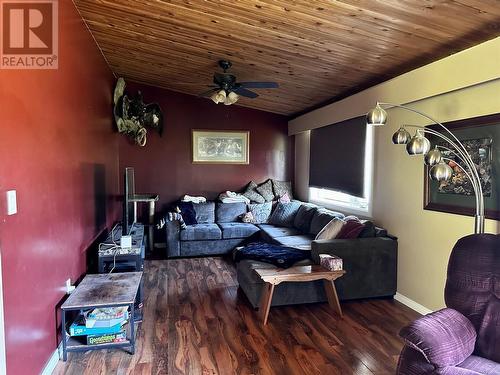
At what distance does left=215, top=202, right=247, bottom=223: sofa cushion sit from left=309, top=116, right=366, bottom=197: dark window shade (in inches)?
50.3

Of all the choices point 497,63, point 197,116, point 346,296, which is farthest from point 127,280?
point 197,116

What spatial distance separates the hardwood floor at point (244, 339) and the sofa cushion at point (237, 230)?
60.1 inches

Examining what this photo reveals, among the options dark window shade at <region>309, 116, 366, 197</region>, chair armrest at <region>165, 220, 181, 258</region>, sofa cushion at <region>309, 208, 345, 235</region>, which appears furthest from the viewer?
chair armrest at <region>165, 220, 181, 258</region>

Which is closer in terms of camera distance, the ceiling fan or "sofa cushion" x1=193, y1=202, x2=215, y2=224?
the ceiling fan

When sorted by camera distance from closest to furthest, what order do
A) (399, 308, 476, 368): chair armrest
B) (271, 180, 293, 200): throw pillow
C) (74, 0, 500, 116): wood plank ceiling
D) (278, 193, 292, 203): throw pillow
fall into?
(399, 308, 476, 368): chair armrest → (74, 0, 500, 116): wood plank ceiling → (278, 193, 292, 203): throw pillow → (271, 180, 293, 200): throw pillow

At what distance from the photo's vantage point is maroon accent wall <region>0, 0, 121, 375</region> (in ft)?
5.98

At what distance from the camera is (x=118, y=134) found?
563cm

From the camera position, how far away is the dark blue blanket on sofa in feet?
11.0

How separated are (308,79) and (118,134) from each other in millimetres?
3193

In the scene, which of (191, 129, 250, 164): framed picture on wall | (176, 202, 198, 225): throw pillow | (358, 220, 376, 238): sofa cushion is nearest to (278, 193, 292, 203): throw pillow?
(191, 129, 250, 164): framed picture on wall

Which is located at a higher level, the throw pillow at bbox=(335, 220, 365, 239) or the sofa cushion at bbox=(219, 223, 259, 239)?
the throw pillow at bbox=(335, 220, 365, 239)

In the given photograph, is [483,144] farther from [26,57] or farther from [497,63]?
[26,57]

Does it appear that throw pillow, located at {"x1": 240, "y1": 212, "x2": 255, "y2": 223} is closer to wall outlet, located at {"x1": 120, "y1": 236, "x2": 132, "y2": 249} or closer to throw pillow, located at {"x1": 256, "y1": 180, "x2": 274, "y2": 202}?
throw pillow, located at {"x1": 256, "y1": 180, "x2": 274, "y2": 202}

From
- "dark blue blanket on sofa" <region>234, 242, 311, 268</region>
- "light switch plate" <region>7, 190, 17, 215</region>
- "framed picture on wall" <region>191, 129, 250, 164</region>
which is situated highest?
"framed picture on wall" <region>191, 129, 250, 164</region>
